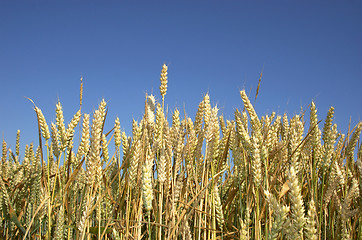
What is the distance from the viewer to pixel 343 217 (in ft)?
6.37

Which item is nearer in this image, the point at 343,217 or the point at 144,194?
the point at 144,194

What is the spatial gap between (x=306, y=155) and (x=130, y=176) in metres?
1.36

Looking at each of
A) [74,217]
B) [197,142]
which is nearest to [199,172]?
[197,142]

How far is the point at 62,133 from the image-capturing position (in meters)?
1.88

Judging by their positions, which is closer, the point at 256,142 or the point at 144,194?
the point at 144,194

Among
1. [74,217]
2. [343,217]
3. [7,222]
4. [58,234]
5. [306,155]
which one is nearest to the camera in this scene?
[58,234]

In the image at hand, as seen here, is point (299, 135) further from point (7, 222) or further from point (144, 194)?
point (7, 222)

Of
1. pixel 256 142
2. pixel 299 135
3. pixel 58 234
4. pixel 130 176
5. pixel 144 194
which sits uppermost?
pixel 299 135

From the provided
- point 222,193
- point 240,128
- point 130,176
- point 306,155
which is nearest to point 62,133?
point 130,176

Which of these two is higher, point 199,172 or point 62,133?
point 62,133

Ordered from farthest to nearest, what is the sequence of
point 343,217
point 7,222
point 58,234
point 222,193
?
point 7,222 < point 222,193 < point 343,217 < point 58,234

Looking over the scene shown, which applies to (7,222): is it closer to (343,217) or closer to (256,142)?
(256,142)

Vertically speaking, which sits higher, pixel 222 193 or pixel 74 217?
pixel 222 193

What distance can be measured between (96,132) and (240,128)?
86 centimetres
